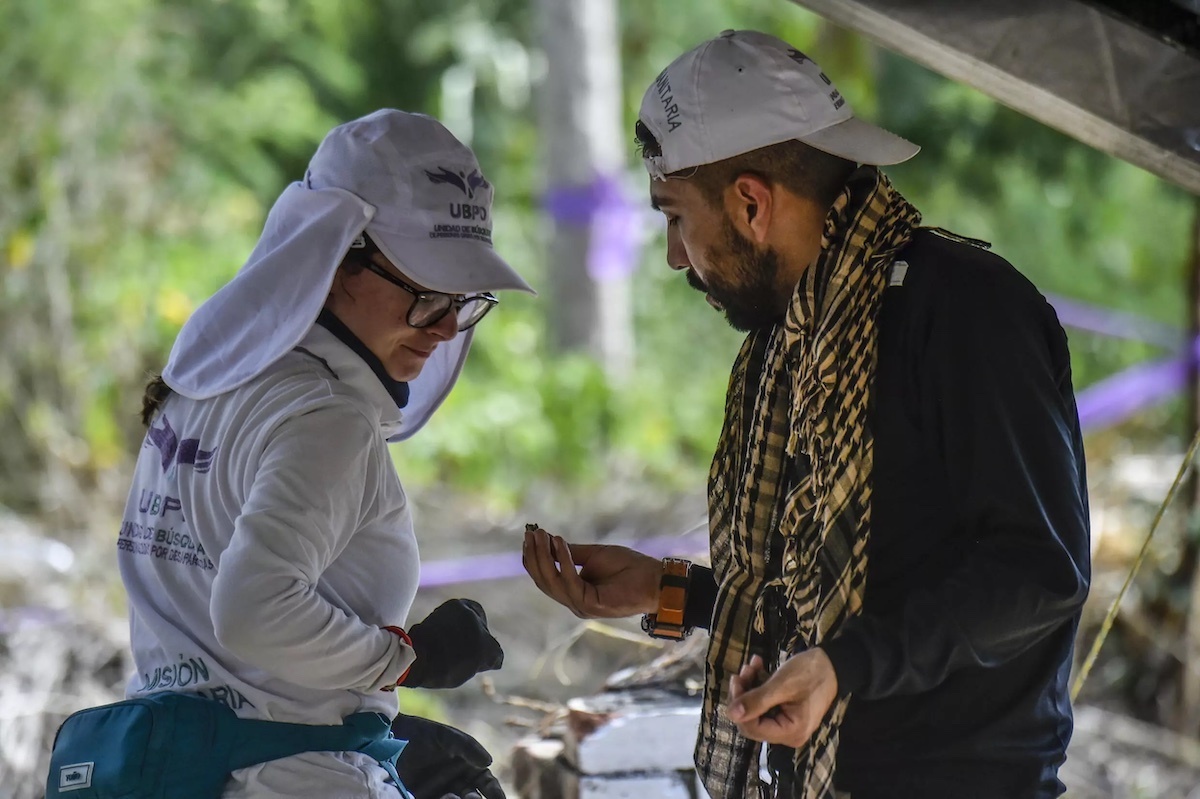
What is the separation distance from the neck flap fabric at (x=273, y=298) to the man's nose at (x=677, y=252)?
0.57 meters

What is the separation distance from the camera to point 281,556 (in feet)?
6.42

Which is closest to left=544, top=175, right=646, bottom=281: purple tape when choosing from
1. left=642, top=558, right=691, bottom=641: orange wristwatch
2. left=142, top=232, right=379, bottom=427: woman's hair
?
left=642, top=558, right=691, bottom=641: orange wristwatch

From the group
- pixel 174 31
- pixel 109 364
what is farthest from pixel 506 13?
pixel 109 364

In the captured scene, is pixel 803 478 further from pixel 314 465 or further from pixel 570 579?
pixel 314 465

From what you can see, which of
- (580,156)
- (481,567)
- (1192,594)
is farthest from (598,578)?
(580,156)

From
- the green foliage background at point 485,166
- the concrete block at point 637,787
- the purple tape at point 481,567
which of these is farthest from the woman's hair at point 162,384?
the green foliage background at point 485,166

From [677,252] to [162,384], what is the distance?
0.97 metres

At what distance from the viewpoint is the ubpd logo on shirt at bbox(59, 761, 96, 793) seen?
6.85 feet

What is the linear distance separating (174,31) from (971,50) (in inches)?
385

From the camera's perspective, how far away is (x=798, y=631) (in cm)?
229

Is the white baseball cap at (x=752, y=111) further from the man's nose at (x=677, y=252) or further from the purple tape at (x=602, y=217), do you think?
the purple tape at (x=602, y=217)

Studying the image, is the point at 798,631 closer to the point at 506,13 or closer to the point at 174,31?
the point at 174,31

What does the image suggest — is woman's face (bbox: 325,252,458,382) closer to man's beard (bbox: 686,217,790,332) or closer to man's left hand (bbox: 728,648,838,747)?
man's beard (bbox: 686,217,790,332)

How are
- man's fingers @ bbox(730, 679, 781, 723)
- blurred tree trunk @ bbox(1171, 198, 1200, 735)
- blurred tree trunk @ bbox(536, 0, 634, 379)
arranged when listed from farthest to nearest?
blurred tree trunk @ bbox(536, 0, 634, 379) → blurred tree trunk @ bbox(1171, 198, 1200, 735) → man's fingers @ bbox(730, 679, 781, 723)
